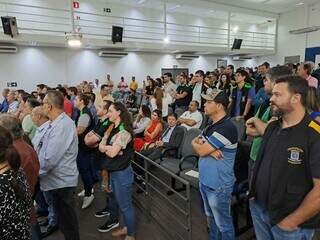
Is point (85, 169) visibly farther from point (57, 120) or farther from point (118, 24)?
point (118, 24)

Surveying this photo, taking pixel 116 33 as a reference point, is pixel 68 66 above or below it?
below

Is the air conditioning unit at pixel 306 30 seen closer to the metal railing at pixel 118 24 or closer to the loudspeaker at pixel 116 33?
the metal railing at pixel 118 24

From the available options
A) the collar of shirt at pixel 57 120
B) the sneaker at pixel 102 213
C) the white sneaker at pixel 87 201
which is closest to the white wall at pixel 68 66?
the white sneaker at pixel 87 201

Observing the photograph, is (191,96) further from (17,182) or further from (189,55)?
(189,55)

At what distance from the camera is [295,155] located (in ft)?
4.34

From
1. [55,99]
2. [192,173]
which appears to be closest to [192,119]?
[192,173]

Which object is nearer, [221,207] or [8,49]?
[221,207]

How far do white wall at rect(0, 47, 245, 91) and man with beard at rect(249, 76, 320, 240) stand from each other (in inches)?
414

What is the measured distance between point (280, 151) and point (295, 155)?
82 mm

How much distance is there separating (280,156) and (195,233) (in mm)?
1752

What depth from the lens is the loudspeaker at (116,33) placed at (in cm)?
943

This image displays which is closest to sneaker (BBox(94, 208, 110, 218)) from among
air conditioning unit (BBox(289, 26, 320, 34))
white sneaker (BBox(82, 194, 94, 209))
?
white sneaker (BBox(82, 194, 94, 209))

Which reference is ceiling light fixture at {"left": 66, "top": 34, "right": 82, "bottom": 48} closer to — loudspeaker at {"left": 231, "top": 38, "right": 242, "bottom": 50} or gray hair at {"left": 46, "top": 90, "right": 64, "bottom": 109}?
gray hair at {"left": 46, "top": 90, "right": 64, "bottom": 109}

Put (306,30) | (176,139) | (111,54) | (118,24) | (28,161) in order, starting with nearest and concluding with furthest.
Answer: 1. (28,161)
2. (176,139)
3. (111,54)
4. (118,24)
5. (306,30)
